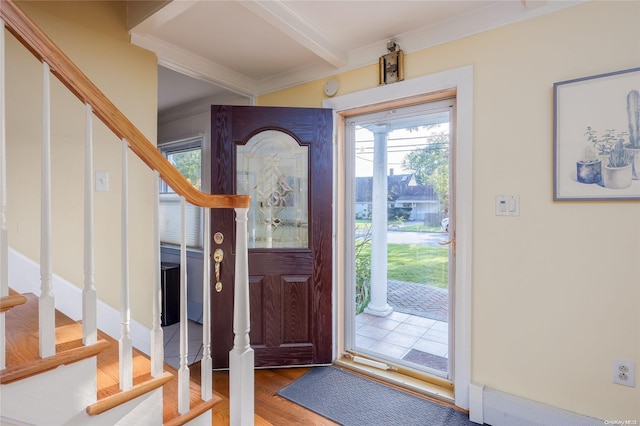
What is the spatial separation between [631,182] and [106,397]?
237 centimetres

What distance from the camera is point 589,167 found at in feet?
5.15

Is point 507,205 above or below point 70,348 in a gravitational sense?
above

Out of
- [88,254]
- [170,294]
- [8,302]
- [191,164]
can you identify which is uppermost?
[191,164]

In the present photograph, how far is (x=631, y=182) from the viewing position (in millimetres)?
1479

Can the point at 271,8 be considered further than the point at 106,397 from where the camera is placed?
Yes

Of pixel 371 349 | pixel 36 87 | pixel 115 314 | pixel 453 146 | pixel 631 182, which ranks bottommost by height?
pixel 371 349

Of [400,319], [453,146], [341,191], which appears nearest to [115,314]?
[341,191]

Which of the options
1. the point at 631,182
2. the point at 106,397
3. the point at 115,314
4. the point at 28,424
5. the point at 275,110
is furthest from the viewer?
the point at 275,110

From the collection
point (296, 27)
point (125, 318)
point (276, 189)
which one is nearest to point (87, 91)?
point (125, 318)

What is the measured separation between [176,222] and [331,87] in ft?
8.04

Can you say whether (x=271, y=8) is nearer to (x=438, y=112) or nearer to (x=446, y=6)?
(x=446, y=6)

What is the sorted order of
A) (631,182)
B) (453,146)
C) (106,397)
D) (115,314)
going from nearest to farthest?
(106,397) → (631,182) → (115,314) → (453,146)

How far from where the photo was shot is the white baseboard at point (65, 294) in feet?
5.30

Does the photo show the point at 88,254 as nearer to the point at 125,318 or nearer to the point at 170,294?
the point at 125,318
